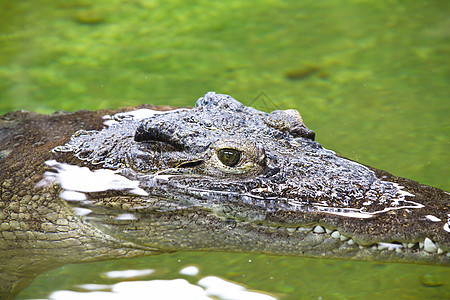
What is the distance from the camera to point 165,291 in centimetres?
315

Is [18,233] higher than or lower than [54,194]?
lower

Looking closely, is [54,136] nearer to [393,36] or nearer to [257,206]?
[257,206]

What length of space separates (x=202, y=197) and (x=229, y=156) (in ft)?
0.97

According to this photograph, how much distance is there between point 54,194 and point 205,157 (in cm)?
98

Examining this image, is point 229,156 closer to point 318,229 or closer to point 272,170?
point 272,170

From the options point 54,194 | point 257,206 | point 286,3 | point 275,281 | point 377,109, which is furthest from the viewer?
point 286,3

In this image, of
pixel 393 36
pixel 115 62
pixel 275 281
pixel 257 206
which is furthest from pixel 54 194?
pixel 393 36

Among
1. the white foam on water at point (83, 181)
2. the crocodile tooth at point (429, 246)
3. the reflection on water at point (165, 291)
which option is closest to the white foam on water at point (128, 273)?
the reflection on water at point (165, 291)

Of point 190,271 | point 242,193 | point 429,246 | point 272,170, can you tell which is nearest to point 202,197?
point 242,193

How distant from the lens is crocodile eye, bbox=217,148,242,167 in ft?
9.56

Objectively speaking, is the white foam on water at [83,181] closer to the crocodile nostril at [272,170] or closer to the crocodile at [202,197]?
the crocodile at [202,197]

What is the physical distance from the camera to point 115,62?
18.5 feet

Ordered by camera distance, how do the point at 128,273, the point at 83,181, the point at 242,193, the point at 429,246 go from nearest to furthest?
1. the point at 429,246
2. the point at 242,193
3. the point at 83,181
4. the point at 128,273

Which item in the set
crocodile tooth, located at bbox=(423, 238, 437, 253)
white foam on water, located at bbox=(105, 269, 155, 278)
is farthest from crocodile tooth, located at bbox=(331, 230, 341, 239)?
white foam on water, located at bbox=(105, 269, 155, 278)
